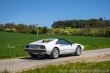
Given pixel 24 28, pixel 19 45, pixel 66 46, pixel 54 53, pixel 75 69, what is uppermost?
pixel 24 28

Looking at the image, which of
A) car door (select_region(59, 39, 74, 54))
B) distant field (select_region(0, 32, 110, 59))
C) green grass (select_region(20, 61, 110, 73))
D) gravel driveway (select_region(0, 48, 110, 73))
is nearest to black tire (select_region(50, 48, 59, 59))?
gravel driveway (select_region(0, 48, 110, 73))

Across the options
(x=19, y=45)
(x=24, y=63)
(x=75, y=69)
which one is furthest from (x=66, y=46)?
(x=19, y=45)

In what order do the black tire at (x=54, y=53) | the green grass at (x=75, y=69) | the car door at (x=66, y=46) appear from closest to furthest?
1. the green grass at (x=75, y=69)
2. the black tire at (x=54, y=53)
3. the car door at (x=66, y=46)

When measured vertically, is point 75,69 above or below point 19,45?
above

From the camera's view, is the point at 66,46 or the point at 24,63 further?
the point at 66,46

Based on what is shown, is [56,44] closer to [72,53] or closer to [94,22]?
[72,53]

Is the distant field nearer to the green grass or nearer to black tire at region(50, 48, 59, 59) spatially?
black tire at region(50, 48, 59, 59)

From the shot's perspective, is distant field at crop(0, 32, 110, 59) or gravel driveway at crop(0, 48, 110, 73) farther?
distant field at crop(0, 32, 110, 59)

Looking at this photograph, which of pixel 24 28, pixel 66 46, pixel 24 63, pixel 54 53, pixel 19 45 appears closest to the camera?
pixel 24 63

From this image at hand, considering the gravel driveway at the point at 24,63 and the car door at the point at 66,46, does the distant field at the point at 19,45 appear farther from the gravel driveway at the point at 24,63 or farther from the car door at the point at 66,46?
the car door at the point at 66,46

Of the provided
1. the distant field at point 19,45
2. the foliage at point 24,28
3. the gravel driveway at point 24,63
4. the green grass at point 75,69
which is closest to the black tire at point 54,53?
the gravel driveway at point 24,63

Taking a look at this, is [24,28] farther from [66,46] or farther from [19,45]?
[66,46]

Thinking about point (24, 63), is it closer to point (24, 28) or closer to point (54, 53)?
point (54, 53)

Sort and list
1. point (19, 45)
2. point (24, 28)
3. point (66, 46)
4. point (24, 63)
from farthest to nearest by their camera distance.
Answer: point (24, 28)
point (19, 45)
point (66, 46)
point (24, 63)
